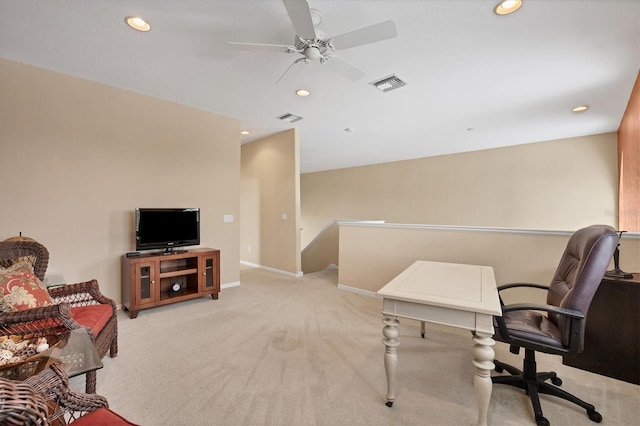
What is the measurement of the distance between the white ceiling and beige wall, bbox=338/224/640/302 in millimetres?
1723

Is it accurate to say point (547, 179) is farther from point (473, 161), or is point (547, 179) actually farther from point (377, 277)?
point (377, 277)

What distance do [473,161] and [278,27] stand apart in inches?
229

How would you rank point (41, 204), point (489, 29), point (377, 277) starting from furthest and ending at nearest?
1. point (377, 277)
2. point (41, 204)
3. point (489, 29)

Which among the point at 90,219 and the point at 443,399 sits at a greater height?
the point at 90,219

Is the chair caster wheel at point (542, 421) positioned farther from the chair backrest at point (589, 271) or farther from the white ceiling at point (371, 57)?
the white ceiling at point (371, 57)

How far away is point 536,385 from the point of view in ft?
5.84

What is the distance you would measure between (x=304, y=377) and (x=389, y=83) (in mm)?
3154

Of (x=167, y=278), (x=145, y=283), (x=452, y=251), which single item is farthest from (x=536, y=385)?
(x=167, y=278)

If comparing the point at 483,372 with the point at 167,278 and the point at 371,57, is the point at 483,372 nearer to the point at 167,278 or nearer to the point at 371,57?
the point at 371,57

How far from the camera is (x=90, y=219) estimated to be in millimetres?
3344

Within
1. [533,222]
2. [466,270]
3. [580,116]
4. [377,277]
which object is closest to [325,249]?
[377,277]

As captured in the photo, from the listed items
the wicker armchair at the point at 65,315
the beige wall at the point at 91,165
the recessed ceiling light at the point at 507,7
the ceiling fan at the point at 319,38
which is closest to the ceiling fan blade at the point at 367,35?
the ceiling fan at the point at 319,38

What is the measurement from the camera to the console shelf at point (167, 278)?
3.25 metres

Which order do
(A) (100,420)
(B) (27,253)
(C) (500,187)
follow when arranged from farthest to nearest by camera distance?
(C) (500,187)
(B) (27,253)
(A) (100,420)
